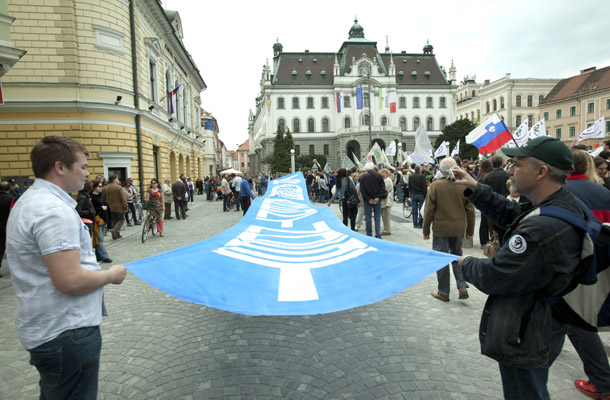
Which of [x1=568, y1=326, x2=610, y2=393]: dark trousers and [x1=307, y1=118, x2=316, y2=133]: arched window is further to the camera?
[x1=307, y1=118, x2=316, y2=133]: arched window

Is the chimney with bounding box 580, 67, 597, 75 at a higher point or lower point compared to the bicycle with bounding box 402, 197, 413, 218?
higher

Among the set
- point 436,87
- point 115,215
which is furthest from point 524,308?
point 436,87

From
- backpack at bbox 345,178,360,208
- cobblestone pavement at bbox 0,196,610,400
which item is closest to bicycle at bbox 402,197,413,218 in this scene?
backpack at bbox 345,178,360,208

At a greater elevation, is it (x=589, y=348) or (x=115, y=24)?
(x=115, y=24)

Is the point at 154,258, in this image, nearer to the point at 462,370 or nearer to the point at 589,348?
the point at 462,370

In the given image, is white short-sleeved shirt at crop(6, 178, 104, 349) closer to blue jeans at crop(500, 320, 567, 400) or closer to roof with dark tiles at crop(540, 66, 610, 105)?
blue jeans at crop(500, 320, 567, 400)

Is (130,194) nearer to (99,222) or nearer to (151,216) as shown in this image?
(151,216)

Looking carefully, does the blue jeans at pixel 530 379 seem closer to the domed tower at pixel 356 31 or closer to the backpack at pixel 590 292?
the backpack at pixel 590 292

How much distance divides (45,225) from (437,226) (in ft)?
15.9

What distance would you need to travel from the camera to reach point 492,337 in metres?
1.97

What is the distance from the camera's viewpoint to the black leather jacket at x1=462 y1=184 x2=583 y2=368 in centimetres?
175

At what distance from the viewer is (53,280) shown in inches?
70.7

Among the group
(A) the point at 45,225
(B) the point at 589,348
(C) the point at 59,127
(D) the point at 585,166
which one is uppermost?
(C) the point at 59,127

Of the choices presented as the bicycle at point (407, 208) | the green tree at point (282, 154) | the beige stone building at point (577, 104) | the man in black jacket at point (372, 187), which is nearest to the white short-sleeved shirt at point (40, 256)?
the man in black jacket at point (372, 187)
